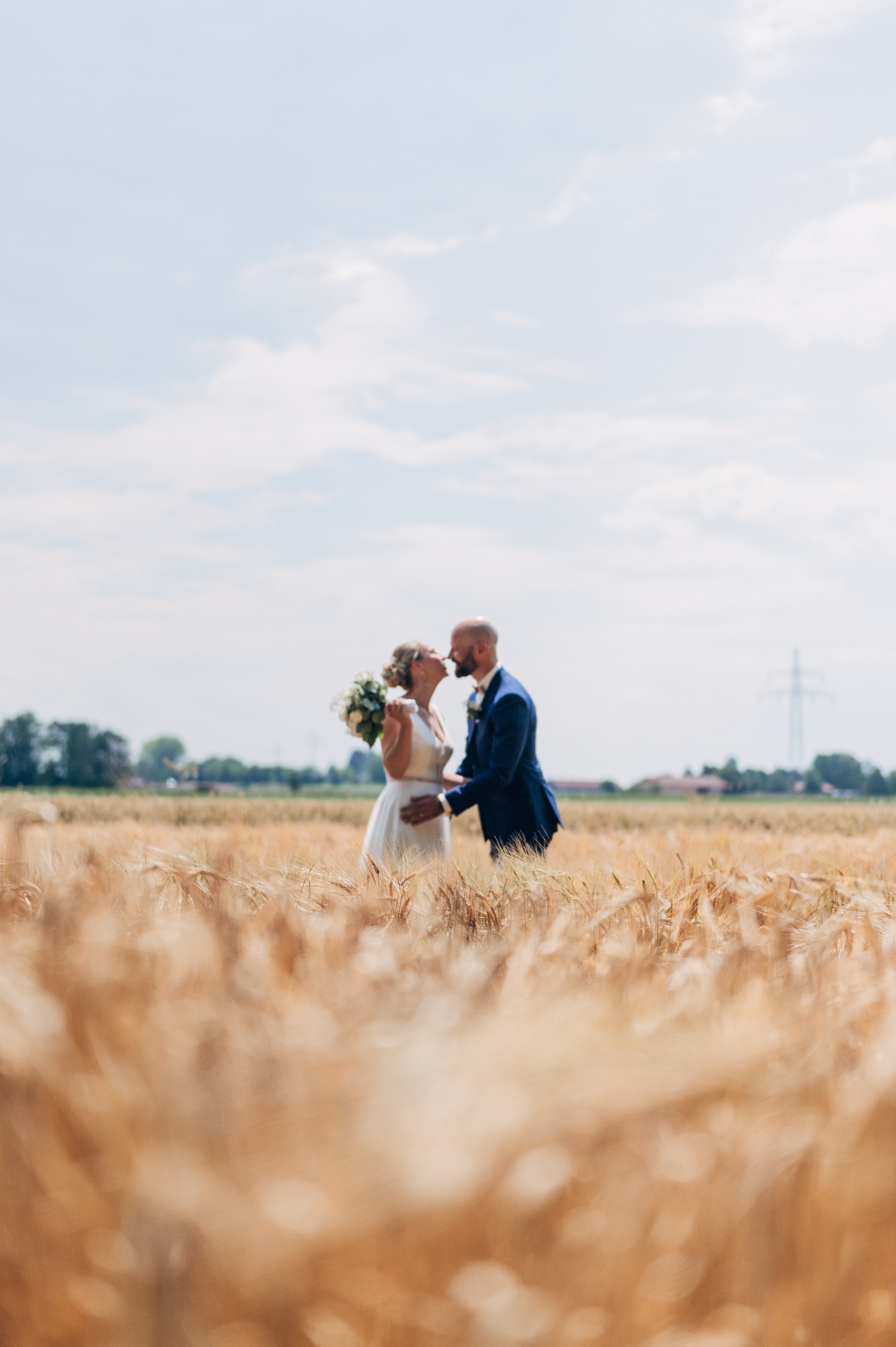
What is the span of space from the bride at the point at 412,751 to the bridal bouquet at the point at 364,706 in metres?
0.08

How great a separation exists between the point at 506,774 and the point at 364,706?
1.04 meters

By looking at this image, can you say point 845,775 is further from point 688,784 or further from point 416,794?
point 416,794

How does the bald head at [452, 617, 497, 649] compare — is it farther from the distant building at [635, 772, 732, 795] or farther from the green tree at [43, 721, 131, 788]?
the distant building at [635, 772, 732, 795]

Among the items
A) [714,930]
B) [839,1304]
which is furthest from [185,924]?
[714,930]

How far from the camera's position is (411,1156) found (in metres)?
0.80

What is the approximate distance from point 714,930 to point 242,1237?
1.89 metres

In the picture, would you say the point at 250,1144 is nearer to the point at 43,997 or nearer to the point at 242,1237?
the point at 242,1237

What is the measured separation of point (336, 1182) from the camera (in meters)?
0.79

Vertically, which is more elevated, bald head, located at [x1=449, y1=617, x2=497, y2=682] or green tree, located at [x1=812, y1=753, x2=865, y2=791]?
bald head, located at [x1=449, y1=617, x2=497, y2=682]

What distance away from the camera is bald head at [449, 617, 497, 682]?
6.68m

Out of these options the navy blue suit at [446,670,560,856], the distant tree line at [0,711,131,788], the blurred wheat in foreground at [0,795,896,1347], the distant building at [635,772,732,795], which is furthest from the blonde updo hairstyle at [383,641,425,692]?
the distant building at [635,772,732,795]

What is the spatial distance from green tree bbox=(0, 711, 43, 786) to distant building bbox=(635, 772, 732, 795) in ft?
160

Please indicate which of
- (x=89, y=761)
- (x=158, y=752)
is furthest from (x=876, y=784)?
(x=158, y=752)

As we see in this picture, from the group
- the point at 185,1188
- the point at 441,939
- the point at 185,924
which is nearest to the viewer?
the point at 185,1188
